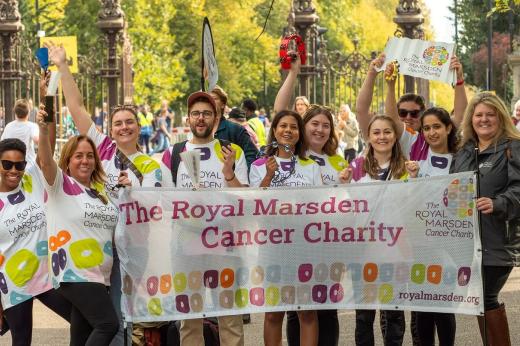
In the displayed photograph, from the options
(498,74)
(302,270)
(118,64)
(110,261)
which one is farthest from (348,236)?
(498,74)

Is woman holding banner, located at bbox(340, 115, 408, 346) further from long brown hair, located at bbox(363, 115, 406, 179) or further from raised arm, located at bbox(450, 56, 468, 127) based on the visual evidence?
raised arm, located at bbox(450, 56, 468, 127)

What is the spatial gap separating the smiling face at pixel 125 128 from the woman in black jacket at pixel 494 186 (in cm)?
219

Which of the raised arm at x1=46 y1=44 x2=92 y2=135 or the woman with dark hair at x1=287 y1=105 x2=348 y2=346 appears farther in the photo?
the woman with dark hair at x1=287 y1=105 x2=348 y2=346

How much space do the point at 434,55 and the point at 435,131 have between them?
37.8 inches

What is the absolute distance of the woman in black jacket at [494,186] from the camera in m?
8.84

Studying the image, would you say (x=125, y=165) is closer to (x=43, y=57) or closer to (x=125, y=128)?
(x=125, y=128)

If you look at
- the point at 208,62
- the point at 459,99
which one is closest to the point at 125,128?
the point at 208,62

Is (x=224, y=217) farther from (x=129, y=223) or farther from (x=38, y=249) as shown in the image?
(x=38, y=249)

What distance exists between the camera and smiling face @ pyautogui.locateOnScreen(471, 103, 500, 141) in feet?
29.9

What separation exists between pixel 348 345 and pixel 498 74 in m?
40.7

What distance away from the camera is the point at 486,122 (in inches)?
359

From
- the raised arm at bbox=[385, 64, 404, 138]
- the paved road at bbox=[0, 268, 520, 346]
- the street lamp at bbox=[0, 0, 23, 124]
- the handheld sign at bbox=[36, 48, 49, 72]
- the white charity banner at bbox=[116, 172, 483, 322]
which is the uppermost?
the street lamp at bbox=[0, 0, 23, 124]

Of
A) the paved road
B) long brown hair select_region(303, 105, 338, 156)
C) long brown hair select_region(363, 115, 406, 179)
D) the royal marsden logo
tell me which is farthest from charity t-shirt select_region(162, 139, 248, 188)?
the paved road

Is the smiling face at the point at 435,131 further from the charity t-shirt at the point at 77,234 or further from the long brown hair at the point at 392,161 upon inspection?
the charity t-shirt at the point at 77,234
